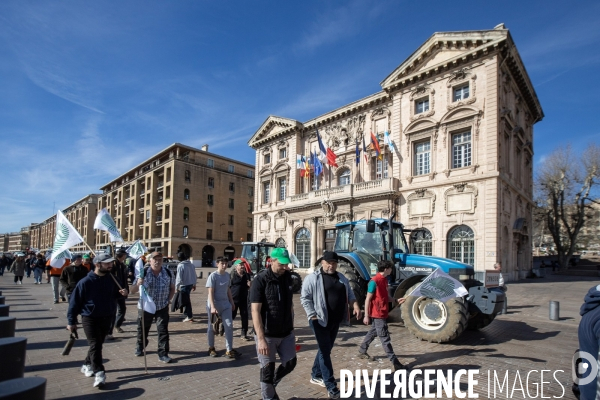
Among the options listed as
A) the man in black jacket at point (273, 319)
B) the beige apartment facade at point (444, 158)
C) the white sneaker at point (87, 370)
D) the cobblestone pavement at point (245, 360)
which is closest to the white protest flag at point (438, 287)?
the cobblestone pavement at point (245, 360)

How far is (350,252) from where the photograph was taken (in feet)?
33.2

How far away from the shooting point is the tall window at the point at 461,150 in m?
23.5

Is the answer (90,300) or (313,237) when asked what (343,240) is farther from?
(313,237)

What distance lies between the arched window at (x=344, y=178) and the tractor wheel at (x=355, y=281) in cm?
2170

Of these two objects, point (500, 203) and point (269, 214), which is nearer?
point (500, 203)

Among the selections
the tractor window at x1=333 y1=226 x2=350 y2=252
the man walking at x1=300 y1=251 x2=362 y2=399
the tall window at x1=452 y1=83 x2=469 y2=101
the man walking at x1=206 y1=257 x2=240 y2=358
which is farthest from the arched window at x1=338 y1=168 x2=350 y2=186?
the man walking at x1=300 y1=251 x2=362 y2=399

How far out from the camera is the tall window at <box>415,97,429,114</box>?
25.7m

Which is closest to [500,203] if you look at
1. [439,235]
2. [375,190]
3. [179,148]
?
[439,235]

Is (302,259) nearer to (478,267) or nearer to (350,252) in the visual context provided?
(478,267)

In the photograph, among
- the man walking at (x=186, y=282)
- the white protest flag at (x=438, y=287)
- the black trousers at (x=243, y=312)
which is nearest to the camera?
the white protest flag at (x=438, y=287)

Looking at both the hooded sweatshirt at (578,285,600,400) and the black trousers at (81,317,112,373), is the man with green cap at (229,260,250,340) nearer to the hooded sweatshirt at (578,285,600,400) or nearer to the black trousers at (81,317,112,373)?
the black trousers at (81,317,112,373)

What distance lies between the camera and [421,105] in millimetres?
26078

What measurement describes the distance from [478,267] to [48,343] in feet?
69.9

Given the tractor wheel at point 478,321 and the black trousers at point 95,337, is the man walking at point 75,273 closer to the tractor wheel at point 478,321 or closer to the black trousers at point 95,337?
the black trousers at point 95,337
